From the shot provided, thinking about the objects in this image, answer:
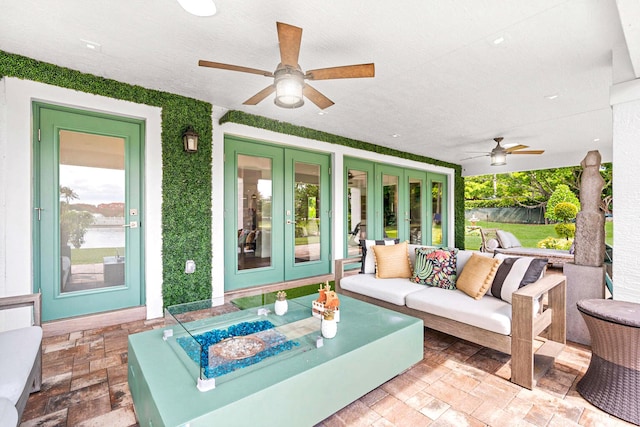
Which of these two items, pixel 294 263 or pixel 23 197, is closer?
pixel 23 197

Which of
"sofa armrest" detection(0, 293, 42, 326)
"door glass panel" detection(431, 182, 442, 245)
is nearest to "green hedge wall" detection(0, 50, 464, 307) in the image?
"sofa armrest" detection(0, 293, 42, 326)

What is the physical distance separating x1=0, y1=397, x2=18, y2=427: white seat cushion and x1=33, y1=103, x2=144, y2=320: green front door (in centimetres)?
232

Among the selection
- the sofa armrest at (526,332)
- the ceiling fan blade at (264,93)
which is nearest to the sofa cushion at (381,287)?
→ the sofa armrest at (526,332)

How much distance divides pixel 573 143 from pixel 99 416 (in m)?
8.11

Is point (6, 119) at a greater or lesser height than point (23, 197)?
A: greater

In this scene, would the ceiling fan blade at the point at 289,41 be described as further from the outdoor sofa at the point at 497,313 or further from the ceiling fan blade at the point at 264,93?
the outdoor sofa at the point at 497,313

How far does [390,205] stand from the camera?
6.80 meters

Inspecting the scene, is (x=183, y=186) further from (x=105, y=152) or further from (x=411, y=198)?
(x=411, y=198)

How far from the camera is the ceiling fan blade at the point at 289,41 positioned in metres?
1.85

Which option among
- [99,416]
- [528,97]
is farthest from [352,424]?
[528,97]

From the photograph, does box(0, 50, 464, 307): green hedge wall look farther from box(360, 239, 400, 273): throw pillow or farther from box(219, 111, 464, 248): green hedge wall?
box(360, 239, 400, 273): throw pillow

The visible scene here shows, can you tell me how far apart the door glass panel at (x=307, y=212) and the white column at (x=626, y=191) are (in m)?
3.82

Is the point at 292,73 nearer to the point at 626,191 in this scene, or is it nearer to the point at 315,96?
the point at 315,96

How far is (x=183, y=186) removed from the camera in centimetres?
367
